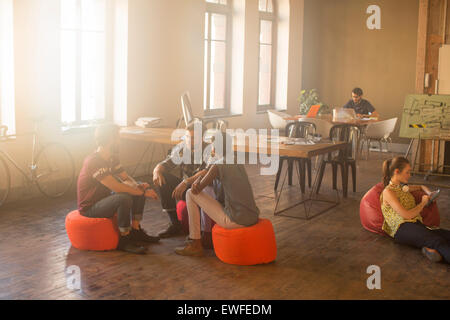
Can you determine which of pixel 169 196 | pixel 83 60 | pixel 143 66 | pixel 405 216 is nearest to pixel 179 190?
pixel 169 196

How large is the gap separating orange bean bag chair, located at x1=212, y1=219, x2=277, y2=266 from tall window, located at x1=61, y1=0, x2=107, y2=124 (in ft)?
12.6

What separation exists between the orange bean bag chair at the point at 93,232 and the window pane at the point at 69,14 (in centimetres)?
353

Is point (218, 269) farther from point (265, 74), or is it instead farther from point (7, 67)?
point (265, 74)

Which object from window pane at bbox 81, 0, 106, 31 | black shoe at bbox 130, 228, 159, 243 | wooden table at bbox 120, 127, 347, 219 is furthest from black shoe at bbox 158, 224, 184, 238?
window pane at bbox 81, 0, 106, 31

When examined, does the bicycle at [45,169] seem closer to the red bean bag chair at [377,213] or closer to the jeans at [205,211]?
the jeans at [205,211]

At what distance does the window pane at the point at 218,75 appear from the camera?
10.6 meters

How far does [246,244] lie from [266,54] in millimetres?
8109

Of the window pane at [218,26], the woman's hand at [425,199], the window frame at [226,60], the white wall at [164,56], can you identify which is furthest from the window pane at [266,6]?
the woman's hand at [425,199]

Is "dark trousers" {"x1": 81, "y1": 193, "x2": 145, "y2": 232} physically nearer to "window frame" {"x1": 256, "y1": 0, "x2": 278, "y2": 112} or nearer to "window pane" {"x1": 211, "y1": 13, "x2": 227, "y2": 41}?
"window pane" {"x1": 211, "y1": 13, "x2": 227, "y2": 41}

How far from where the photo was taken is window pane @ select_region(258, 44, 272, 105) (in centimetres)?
1195

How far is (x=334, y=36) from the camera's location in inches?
501

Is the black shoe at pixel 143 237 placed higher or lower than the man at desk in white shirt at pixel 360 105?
lower

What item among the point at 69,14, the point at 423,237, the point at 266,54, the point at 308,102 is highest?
the point at 69,14

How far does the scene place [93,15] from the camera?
7945 mm
